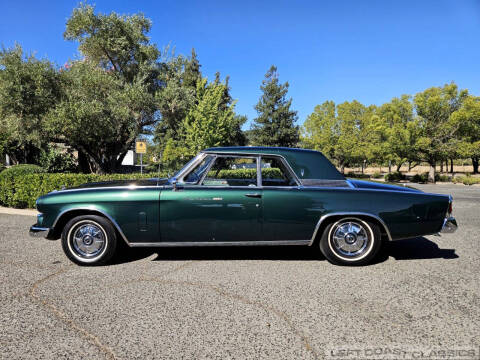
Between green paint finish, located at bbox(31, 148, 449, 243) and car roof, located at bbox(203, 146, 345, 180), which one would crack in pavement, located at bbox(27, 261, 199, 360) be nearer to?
green paint finish, located at bbox(31, 148, 449, 243)

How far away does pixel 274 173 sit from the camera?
13.9 ft

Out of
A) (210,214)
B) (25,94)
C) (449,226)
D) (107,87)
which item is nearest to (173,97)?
(107,87)

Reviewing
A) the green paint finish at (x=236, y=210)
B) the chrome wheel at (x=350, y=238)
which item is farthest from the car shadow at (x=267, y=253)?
the green paint finish at (x=236, y=210)

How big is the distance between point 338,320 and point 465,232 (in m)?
4.99

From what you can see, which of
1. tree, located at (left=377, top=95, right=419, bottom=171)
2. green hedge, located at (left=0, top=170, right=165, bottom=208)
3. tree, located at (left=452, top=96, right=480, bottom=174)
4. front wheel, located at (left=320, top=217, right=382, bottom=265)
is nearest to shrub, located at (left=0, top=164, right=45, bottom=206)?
green hedge, located at (left=0, top=170, right=165, bottom=208)

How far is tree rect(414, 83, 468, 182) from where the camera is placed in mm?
27719

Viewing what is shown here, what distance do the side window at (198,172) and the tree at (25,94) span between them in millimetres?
14365

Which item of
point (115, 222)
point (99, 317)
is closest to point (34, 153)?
point (115, 222)

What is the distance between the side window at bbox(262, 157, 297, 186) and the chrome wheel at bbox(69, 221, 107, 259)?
230cm

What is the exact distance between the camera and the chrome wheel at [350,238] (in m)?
3.80

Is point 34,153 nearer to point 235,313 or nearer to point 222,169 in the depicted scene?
point 222,169

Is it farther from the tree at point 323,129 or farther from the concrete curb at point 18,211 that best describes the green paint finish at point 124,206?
the tree at point 323,129

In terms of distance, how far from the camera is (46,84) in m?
14.7

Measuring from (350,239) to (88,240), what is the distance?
346 cm
